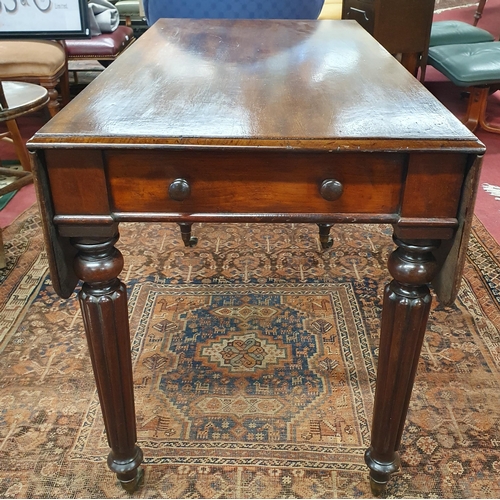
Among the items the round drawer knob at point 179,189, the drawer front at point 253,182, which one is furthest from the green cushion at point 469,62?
the round drawer knob at point 179,189

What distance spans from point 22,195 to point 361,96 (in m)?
1.94

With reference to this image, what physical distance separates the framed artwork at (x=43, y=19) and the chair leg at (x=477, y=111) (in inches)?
85.9

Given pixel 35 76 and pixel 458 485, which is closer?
pixel 458 485

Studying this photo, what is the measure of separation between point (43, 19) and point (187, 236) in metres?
1.07

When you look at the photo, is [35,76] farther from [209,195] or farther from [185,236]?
[209,195]

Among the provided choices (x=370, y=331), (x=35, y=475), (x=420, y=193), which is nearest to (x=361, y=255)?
(x=370, y=331)

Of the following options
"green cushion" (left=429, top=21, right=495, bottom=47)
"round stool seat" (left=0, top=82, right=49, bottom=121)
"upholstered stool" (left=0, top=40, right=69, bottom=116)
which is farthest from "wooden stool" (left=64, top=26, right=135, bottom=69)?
"green cushion" (left=429, top=21, right=495, bottom=47)

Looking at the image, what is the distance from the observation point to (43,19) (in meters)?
2.08

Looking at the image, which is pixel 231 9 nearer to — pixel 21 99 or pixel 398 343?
pixel 21 99

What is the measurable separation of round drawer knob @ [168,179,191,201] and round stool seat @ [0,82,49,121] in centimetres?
135

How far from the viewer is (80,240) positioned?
0.83 meters

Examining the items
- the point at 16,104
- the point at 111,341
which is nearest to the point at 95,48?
the point at 16,104

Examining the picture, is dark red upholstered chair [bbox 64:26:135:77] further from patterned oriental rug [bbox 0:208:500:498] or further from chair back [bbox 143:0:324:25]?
patterned oriental rug [bbox 0:208:500:498]

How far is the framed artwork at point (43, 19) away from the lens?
6.73 feet
